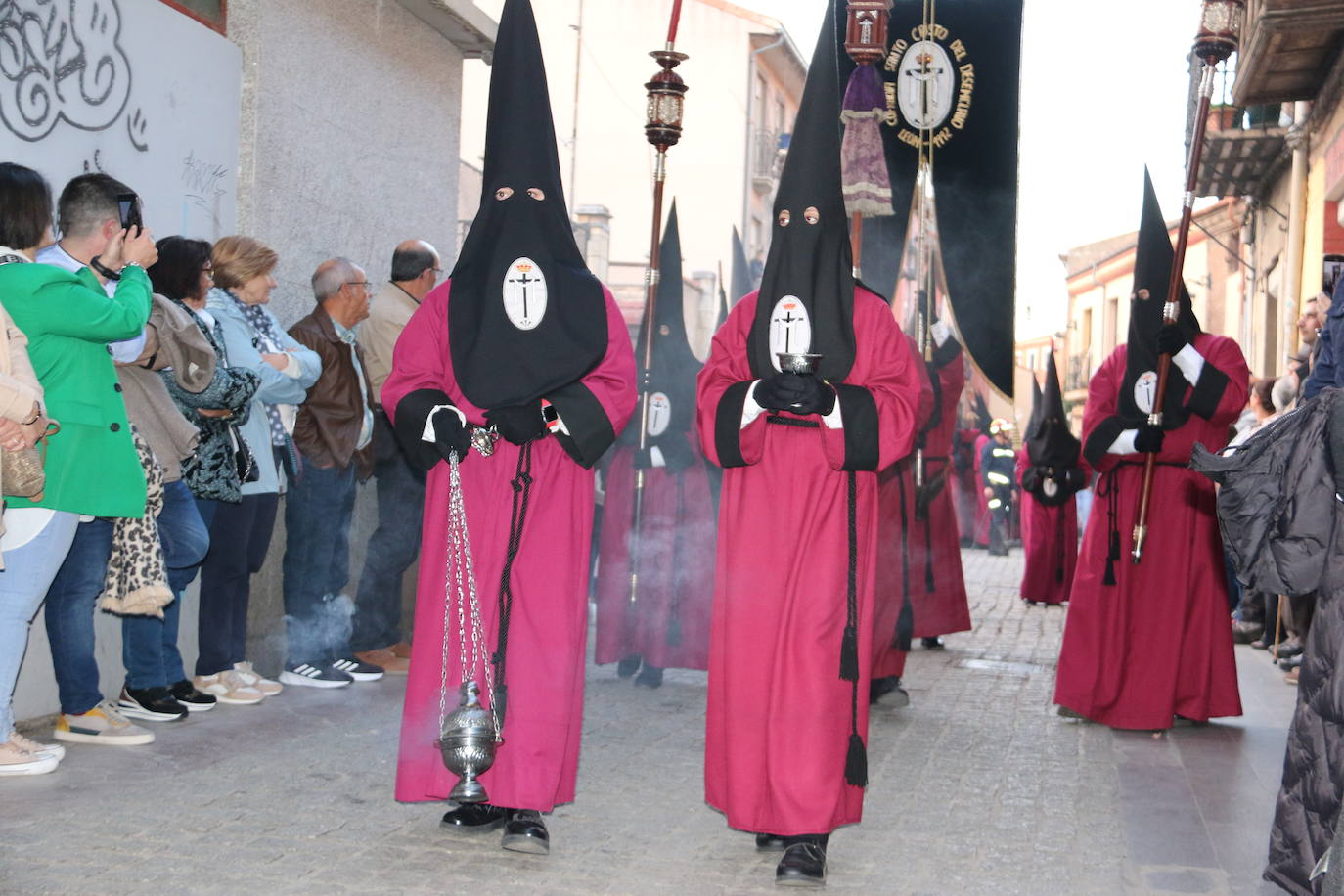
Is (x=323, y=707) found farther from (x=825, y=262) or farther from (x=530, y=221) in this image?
(x=825, y=262)

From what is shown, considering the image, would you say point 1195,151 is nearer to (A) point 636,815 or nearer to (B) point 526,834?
(A) point 636,815

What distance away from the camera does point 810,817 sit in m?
4.10

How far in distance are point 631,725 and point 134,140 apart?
3.32 meters

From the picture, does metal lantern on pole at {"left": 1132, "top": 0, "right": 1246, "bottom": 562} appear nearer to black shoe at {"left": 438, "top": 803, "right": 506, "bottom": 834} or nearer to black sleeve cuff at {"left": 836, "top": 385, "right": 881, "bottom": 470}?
black sleeve cuff at {"left": 836, "top": 385, "right": 881, "bottom": 470}

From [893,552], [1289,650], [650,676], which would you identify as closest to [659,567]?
[650,676]

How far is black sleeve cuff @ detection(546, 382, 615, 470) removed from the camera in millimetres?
4328

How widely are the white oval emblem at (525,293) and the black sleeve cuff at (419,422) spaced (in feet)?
1.10

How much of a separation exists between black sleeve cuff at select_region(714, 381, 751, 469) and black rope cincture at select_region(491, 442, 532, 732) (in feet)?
1.90

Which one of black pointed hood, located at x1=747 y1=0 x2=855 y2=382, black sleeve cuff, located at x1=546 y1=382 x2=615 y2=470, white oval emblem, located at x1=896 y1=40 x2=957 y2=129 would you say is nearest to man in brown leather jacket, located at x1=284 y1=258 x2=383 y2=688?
→ black sleeve cuff, located at x1=546 y1=382 x2=615 y2=470

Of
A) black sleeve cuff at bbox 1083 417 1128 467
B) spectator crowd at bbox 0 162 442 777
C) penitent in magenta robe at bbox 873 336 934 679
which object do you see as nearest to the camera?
spectator crowd at bbox 0 162 442 777

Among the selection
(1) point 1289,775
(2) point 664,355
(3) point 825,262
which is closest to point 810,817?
(1) point 1289,775

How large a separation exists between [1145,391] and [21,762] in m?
4.83

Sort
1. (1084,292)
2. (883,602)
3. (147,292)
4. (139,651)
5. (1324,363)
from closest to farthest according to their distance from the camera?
(1324,363)
(147,292)
(139,651)
(883,602)
(1084,292)

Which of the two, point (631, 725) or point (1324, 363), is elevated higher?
point (1324, 363)
